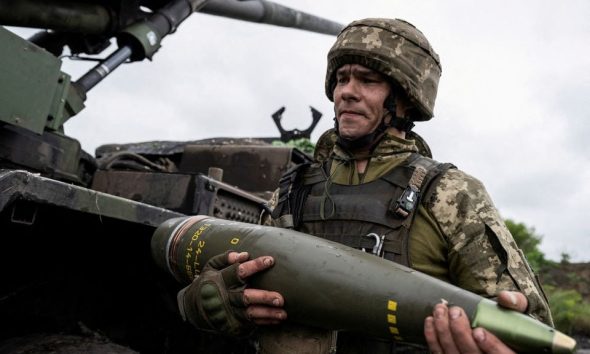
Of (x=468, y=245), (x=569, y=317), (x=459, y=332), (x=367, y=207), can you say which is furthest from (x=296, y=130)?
(x=569, y=317)

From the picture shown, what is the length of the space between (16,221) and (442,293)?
1.83m

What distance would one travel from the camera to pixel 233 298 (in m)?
2.14

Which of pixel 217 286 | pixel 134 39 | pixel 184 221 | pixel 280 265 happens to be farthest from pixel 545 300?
pixel 134 39

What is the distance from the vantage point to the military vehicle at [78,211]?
10.1ft

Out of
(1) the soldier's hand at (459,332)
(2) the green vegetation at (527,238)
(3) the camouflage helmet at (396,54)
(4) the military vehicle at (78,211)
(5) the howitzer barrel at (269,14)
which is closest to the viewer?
(1) the soldier's hand at (459,332)

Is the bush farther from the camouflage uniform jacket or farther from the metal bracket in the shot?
the camouflage uniform jacket

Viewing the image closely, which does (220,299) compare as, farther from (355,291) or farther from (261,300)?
(355,291)

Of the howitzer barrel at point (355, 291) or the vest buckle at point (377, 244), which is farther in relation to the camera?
the vest buckle at point (377, 244)

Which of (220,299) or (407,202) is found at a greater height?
(407,202)

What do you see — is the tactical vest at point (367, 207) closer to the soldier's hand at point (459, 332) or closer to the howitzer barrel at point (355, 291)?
the howitzer barrel at point (355, 291)

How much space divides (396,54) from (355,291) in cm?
108

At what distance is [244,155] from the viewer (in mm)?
6008

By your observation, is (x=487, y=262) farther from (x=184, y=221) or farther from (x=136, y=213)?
(x=136, y=213)

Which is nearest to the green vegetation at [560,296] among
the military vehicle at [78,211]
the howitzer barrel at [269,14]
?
the howitzer barrel at [269,14]
